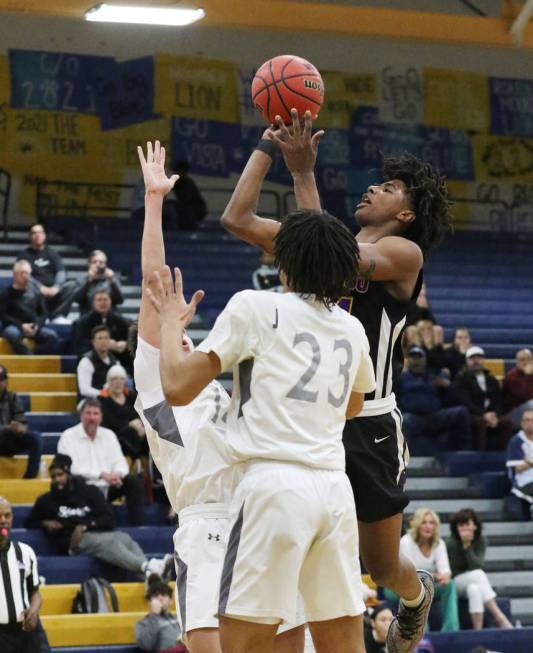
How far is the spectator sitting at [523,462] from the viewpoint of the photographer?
14.8m

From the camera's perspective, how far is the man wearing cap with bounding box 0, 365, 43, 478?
13.0 metres

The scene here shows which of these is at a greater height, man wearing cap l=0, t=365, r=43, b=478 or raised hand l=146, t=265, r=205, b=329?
raised hand l=146, t=265, r=205, b=329

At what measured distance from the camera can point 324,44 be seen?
23.8 m

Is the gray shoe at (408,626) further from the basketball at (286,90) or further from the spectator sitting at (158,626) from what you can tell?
the spectator sitting at (158,626)

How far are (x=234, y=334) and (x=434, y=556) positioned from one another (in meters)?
8.35

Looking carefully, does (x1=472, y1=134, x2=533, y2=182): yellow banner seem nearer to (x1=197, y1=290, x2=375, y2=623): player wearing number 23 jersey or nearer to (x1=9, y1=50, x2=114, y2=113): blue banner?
(x1=9, y1=50, x2=114, y2=113): blue banner

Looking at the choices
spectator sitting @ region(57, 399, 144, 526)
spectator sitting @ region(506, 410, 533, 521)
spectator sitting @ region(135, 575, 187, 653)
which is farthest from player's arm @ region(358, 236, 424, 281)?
spectator sitting @ region(506, 410, 533, 521)

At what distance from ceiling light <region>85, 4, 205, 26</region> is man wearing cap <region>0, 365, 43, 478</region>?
3.76 meters

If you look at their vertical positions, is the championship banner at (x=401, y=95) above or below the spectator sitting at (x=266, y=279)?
above

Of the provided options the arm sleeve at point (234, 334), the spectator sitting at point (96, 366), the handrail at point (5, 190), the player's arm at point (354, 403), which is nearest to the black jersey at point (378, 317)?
the player's arm at point (354, 403)

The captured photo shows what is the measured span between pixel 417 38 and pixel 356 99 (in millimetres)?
6952

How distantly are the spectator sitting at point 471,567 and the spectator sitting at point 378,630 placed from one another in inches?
71.3

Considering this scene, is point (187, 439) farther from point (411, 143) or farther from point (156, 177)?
point (411, 143)

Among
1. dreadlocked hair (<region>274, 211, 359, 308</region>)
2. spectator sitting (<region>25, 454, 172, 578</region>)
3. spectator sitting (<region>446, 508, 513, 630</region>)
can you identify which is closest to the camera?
dreadlocked hair (<region>274, 211, 359, 308</region>)
